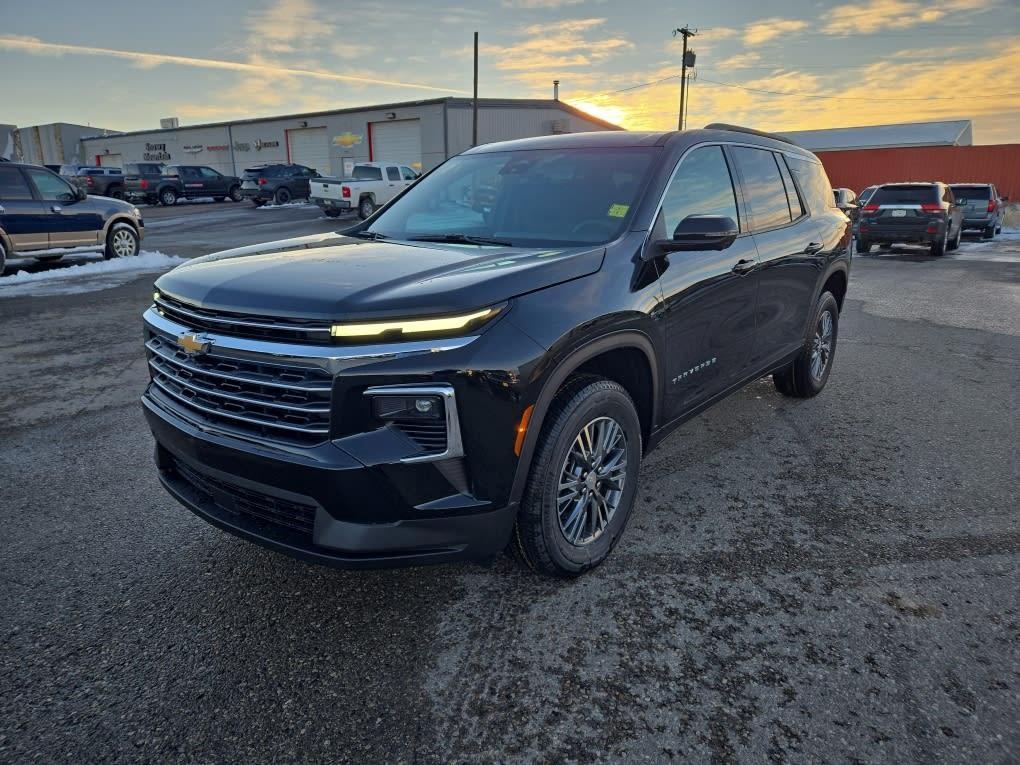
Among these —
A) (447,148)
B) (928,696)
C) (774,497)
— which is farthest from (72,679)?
(447,148)

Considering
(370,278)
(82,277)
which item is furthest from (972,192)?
(370,278)

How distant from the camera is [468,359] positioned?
7.59 ft

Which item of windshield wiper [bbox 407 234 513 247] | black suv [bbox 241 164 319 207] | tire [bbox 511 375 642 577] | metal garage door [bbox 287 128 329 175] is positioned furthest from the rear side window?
metal garage door [bbox 287 128 329 175]

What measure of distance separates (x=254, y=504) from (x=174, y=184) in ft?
116

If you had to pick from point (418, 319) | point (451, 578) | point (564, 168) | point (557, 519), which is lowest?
point (451, 578)

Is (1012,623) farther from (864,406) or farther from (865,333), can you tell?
(865,333)

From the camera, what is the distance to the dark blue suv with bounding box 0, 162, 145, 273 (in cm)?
1157

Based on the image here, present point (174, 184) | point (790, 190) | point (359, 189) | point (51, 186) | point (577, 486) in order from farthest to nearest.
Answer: point (174, 184) → point (359, 189) → point (51, 186) → point (790, 190) → point (577, 486)

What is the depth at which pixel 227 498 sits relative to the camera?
261 centimetres

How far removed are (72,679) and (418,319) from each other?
170 cm

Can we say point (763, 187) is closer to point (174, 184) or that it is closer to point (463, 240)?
point (463, 240)

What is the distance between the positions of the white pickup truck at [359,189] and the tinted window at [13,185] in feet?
39.1

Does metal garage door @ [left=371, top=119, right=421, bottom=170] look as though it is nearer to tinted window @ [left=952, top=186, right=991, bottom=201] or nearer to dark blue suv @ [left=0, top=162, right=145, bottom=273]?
tinted window @ [left=952, top=186, right=991, bottom=201]

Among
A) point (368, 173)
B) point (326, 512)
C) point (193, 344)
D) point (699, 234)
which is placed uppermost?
point (368, 173)
